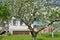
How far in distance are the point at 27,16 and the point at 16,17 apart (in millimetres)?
806

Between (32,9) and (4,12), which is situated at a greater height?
(32,9)

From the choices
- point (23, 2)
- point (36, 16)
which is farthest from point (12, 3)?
point (36, 16)

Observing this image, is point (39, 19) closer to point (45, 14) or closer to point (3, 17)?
point (45, 14)

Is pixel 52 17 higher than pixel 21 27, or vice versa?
pixel 52 17

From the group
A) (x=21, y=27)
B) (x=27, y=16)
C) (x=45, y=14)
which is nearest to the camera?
(x=45, y=14)

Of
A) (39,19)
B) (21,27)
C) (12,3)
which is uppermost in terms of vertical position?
(12,3)

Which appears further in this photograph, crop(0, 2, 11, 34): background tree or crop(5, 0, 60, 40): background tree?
crop(0, 2, 11, 34): background tree

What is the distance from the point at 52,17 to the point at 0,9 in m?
3.29

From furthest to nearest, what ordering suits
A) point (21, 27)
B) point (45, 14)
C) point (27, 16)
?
point (21, 27), point (27, 16), point (45, 14)

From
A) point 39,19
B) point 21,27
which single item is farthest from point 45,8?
point 21,27

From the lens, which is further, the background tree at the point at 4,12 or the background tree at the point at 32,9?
the background tree at the point at 4,12

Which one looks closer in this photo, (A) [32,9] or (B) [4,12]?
(B) [4,12]

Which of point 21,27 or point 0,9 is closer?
point 0,9

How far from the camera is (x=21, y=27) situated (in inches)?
1695
